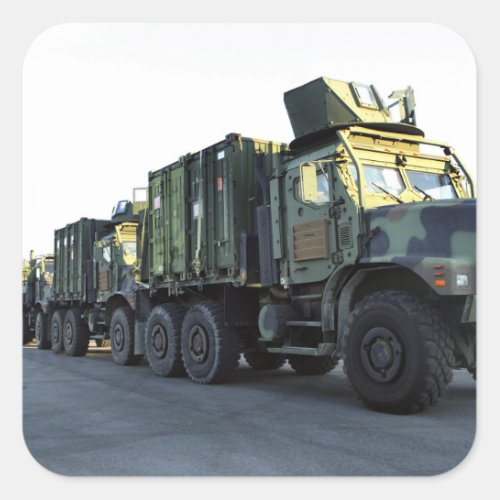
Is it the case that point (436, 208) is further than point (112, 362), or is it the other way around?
point (112, 362)

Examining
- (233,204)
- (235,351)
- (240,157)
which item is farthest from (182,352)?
(240,157)

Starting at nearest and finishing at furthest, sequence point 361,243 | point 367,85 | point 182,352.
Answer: point 361,243
point 367,85
point 182,352

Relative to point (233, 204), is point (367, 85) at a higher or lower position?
higher

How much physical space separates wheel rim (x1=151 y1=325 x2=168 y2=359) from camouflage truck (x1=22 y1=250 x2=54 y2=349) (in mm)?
8787

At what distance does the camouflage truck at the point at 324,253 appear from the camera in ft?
21.7

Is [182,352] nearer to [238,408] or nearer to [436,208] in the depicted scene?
[238,408]

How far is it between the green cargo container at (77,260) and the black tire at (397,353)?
33.8ft

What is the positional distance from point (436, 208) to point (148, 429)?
11.6ft

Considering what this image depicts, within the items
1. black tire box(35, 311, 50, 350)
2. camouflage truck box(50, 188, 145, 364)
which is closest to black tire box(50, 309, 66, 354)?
camouflage truck box(50, 188, 145, 364)

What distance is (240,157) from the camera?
9773 millimetres

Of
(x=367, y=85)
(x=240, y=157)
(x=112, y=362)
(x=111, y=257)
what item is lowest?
(x=112, y=362)

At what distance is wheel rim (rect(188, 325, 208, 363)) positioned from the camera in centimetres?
991

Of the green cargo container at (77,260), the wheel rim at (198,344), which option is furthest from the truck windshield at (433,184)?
the green cargo container at (77,260)

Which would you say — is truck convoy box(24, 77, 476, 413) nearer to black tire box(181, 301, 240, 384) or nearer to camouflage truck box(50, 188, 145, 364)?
black tire box(181, 301, 240, 384)
